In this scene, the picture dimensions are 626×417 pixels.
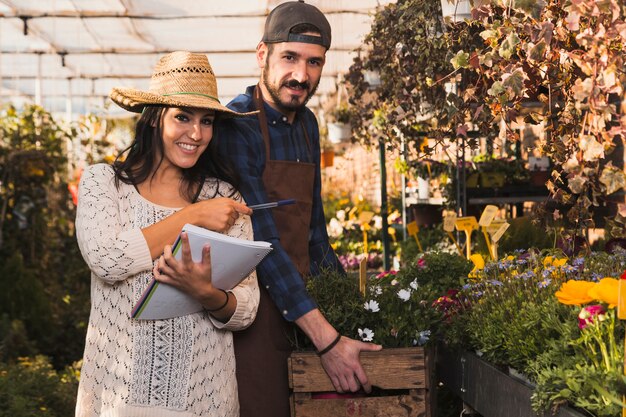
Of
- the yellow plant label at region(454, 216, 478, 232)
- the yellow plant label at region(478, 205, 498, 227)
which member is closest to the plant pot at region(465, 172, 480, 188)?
the yellow plant label at region(454, 216, 478, 232)

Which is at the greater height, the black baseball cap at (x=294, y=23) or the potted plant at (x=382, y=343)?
the black baseball cap at (x=294, y=23)

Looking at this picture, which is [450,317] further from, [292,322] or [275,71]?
[275,71]

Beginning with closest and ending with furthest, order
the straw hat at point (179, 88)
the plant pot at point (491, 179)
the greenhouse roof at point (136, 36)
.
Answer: the straw hat at point (179, 88) < the plant pot at point (491, 179) < the greenhouse roof at point (136, 36)

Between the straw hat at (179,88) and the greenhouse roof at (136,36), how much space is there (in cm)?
442

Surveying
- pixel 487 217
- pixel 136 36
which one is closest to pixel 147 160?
pixel 487 217

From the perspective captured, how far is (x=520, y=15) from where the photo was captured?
2082 millimetres

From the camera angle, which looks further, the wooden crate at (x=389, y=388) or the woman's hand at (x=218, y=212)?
the wooden crate at (x=389, y=388)

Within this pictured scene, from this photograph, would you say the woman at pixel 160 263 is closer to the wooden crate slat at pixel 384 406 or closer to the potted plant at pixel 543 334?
the wooden crate slat at pixel 384 406

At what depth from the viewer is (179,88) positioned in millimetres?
2168

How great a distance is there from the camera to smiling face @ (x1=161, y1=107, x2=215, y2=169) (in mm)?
2135

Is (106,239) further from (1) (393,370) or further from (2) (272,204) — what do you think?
(1) (393,370)

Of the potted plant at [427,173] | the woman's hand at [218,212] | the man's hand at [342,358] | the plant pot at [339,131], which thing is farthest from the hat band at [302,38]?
the plant pot at [339,131]

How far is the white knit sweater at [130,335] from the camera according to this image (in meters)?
2.01

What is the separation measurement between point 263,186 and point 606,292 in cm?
103
